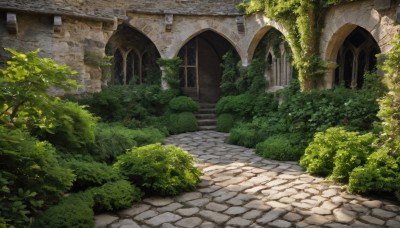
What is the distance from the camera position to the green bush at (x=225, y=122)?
34.8 ft

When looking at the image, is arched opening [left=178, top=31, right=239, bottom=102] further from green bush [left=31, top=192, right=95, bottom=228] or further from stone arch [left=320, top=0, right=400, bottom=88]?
→ green bush [left=31, top=192, right=95, bottom=228]

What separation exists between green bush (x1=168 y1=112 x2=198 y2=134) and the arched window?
3.19 metres

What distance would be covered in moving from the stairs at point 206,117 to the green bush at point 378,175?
643 cm

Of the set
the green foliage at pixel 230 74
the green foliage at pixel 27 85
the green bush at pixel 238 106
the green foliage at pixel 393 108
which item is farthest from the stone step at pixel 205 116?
the green foliage at pixel 27 85

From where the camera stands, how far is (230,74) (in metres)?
12.2

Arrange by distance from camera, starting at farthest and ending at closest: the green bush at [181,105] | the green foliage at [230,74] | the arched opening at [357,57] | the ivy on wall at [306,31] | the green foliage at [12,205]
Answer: the green foliage at [230,74]
the green bush at [181,105]
the arched opening at [357,57]
the ivy on wall at [306,31]
the green foliage at [12,205]

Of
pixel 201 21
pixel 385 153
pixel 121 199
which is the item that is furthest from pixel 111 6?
pixel 385 153

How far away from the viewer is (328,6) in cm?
818

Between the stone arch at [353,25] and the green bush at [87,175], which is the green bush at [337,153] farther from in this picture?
the green bush at [87,175]

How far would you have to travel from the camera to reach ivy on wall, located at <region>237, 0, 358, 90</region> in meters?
8.35

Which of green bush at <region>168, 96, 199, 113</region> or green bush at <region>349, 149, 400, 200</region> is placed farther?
green bush at <region>168, 96, 199, 113</region>

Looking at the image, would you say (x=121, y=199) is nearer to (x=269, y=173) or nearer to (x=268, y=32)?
(x=269, y=173)

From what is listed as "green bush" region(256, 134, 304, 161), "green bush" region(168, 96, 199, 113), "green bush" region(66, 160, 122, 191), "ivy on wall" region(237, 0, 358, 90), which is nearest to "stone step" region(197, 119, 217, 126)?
"green bush" region(168, 96, 199, 113)

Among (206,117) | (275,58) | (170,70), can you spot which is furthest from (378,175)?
(170,70)
